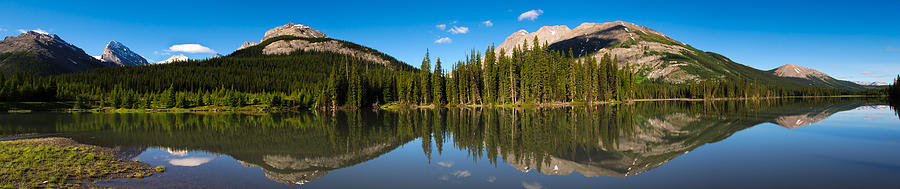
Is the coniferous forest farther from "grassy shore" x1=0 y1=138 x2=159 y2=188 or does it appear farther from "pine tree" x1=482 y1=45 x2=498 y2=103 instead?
"grassy shore" x1=0 y1=138 x2=159 y2=188

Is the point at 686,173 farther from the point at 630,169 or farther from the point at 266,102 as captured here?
the point at 266,102

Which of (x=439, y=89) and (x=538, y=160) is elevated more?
(x=439, y=89)

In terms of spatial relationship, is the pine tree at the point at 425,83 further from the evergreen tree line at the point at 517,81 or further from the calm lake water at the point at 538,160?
the calm lake water at the point at 538,160

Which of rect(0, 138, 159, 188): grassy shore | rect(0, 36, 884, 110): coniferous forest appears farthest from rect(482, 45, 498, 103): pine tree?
rect(0, 138, 159, 188): grassy shore

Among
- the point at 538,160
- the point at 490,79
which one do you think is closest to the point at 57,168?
the point at 538,160

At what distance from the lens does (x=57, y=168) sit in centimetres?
1576

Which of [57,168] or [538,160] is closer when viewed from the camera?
[57,168]

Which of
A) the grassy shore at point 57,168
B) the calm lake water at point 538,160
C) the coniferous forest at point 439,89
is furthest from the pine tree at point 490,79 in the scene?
the grassy shore at point 57,168

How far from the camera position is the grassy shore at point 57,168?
13570 mm

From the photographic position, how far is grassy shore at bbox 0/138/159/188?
1357 centimetres

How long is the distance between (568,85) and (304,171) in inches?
3684

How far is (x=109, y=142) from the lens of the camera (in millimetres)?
29422

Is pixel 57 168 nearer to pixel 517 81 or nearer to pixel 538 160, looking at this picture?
pixel 538 160

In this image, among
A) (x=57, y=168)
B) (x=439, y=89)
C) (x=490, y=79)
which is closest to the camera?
(x=57, y=168)
